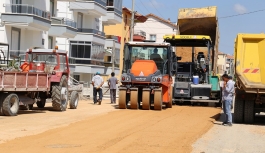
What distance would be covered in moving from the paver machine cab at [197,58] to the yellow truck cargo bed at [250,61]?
889cm

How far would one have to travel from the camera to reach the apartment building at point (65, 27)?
35219 mm

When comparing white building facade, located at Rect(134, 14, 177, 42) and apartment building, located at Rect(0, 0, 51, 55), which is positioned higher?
white building facade, located at Rect(134, 14, 177, 42)

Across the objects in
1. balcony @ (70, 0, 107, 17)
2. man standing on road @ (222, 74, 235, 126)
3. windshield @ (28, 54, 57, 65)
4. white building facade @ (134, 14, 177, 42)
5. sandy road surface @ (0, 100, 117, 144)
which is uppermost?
white building facade @ (134, 14, 177, 42)

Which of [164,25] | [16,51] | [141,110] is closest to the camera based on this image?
[141,110]

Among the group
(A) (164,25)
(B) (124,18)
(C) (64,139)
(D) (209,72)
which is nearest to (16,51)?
(D) (209,72)

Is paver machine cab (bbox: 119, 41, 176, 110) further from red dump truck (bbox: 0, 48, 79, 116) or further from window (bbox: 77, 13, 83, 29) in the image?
window (bbox: 77, 13, 83, 29)

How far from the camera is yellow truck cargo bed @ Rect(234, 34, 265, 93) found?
55.0 feet

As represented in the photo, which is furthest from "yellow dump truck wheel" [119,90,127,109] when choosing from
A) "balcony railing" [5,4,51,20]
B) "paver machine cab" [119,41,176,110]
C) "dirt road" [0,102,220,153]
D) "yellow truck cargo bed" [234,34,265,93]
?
"balcony railing" [5,4,51,20]

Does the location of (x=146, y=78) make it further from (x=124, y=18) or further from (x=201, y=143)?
(x=124, y=18)

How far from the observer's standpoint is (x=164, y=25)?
306ft

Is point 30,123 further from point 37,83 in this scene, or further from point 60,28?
point 60,28

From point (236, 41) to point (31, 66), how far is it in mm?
7933

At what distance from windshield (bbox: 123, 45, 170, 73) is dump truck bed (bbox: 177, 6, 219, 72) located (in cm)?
556

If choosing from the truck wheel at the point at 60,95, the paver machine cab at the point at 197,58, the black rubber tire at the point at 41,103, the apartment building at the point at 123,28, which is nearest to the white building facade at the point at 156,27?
the apartment building at the point at 123,28
